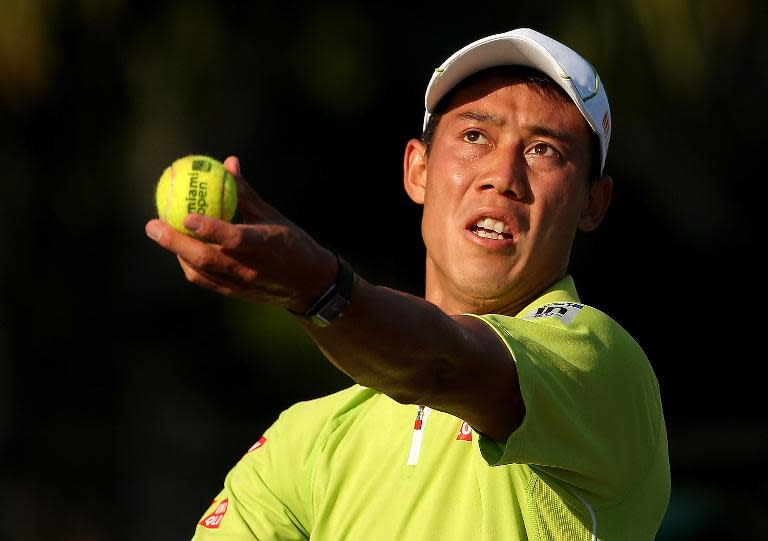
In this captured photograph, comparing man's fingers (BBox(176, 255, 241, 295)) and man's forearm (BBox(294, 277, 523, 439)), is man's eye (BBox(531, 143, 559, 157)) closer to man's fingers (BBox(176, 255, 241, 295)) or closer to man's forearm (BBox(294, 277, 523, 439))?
man's forearm (BBox(294, 277, 523, 439))

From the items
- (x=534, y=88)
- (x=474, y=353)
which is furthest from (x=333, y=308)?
(x=534, y=88)

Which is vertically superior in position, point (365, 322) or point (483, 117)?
point (483, 117)

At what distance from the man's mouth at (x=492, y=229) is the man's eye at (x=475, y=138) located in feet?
0.73

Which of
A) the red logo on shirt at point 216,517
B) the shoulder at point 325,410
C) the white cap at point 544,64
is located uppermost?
the white cap at point 544,64

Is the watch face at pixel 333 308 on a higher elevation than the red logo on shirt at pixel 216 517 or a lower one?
higher

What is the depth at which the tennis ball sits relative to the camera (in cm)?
230

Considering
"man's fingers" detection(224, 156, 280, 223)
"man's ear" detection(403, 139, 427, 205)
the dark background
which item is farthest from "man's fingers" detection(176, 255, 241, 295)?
the dark background

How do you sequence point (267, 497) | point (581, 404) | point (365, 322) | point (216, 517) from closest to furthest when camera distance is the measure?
point (365, 322) → point (581, 404) → point (267, 497) → point (216, 517)

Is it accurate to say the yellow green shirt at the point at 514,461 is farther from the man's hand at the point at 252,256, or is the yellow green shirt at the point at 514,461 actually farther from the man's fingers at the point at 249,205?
the man's fingers at the point at 249,205

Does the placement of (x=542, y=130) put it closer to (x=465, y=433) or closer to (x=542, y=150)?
(x=542, y=150)

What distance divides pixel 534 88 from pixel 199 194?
1.40 m

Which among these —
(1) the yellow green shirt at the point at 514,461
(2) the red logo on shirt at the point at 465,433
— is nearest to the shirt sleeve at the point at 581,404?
(1) the yellow green shirt at the point at 514,461

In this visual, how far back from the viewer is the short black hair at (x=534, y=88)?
137 inches

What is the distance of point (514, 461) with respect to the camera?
2.65 metres
